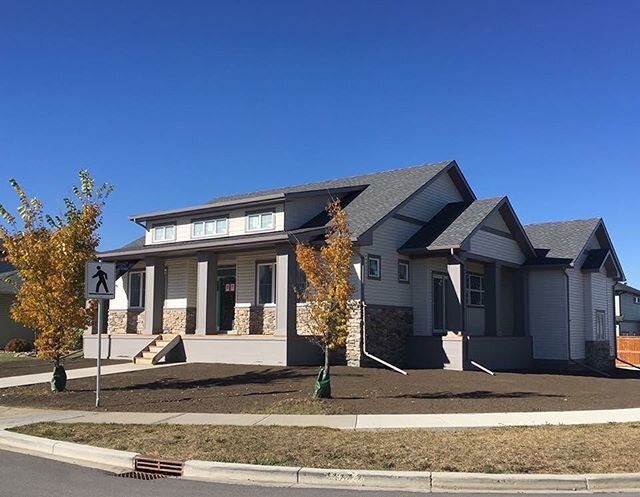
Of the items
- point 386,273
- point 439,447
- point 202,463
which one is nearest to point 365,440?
point 439,447

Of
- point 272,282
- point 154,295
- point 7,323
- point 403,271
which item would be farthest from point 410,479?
point 7,323

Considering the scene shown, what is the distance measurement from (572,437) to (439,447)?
2.36 m

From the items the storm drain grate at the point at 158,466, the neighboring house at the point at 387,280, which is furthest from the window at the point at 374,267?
the storm drain grate at the point at 158,466

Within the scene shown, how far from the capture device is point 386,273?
75.6 feet

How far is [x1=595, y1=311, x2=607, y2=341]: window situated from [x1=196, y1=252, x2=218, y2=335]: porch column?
54.5ft

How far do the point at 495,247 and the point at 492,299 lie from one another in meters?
2.06

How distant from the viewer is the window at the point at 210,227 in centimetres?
2570

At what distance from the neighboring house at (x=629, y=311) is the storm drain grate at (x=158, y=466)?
167 feet

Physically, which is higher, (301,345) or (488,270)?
(488,270)

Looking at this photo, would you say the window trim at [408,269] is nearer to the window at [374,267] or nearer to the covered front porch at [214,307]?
the window at [374,267]

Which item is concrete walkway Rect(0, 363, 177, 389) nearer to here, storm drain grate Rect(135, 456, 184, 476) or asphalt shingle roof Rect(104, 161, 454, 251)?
asphalt shingle roof Rect(104, 161, 454, 251)

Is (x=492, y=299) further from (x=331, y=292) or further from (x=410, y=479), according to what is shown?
(x=410, y=479)

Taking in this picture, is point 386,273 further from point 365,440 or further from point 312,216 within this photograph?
point 365,440

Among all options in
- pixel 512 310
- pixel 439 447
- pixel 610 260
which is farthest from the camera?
pixel 610 260
